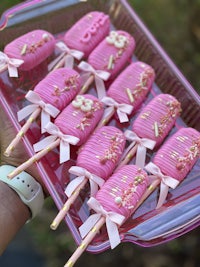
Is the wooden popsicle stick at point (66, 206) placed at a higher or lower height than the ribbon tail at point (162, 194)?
lower

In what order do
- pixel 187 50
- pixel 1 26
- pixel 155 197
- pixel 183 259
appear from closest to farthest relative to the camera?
pixel 155 197, pixel 1 26, pixel 183 259, pixel 187 50

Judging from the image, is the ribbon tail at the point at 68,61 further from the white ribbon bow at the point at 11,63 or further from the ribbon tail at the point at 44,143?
the ribbon tail at the point at 44,143

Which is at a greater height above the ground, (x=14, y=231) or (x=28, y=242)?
(x=14, y=231)

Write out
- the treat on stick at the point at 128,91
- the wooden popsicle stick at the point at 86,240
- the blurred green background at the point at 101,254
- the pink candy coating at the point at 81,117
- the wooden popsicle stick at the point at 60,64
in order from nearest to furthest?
1. the wooden popsicle stick at the point at 86,240
2. the pink candy coating at the point at 81,117
3. the treat on stick at the point at 128,91
4. the wooden popsicle stick at the point at 60,64
5. the blurred green background at the point at 101,254

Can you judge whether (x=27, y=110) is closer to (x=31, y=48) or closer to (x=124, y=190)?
(x=31, y=48)

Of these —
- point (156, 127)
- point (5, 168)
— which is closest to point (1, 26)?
point (5, 168)

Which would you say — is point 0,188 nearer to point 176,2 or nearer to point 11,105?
point 11,105

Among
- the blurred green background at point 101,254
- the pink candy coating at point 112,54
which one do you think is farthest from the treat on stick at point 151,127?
the blurred green background at point 101,254

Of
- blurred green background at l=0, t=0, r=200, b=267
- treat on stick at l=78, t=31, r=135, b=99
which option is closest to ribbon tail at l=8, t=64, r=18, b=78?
treat on stick at l=78, t=31, r=135, b=99
